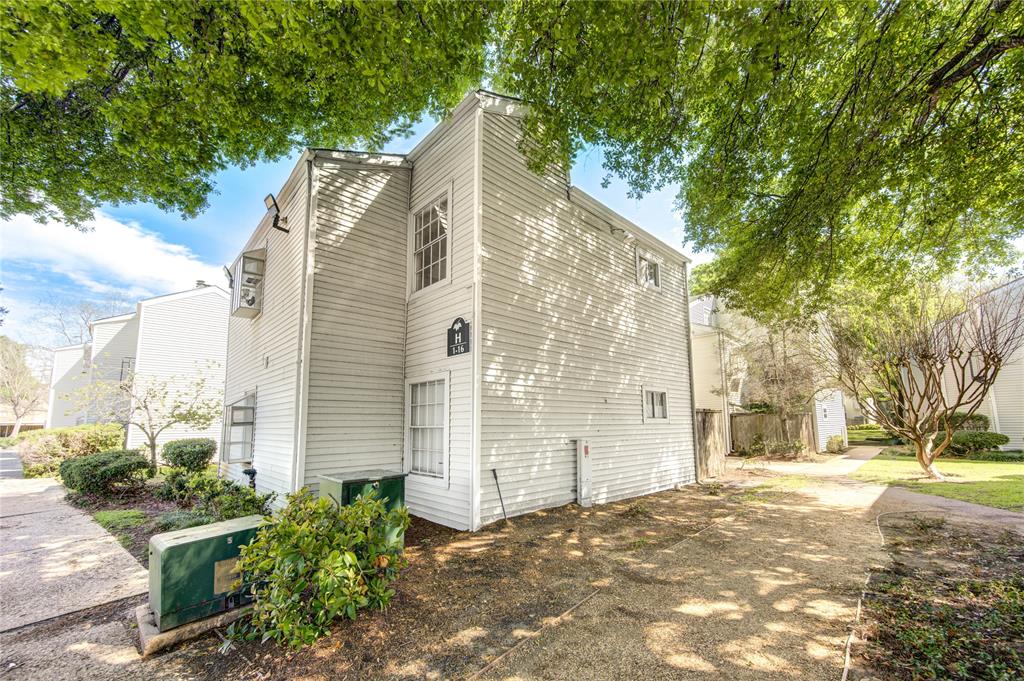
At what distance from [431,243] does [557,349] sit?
10.3 ft

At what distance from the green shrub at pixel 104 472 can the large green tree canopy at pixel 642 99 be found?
229 inches

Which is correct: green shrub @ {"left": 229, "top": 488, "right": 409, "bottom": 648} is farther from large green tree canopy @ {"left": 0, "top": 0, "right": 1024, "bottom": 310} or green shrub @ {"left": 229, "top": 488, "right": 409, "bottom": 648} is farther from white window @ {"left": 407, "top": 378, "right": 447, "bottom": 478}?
large green tree canopy @ {"left": 0, "top": 0, "right": 1024, "bottom": 310}

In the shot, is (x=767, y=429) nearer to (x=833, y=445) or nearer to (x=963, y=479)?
(x=833, y=445)

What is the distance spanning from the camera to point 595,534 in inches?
257

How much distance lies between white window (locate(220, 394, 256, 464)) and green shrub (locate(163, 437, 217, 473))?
4.06 meters

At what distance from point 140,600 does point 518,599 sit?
13.7ft

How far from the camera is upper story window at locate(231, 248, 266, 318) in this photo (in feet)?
30.8

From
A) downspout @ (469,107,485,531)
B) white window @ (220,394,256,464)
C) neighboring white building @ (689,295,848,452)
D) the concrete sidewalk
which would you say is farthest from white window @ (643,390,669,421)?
the concrete sidewalk

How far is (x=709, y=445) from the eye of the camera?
1263 cm

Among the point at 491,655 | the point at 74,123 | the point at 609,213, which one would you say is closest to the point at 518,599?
the point at 491,655

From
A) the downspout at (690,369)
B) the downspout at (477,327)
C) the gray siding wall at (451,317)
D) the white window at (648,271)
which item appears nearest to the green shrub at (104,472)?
the gray siding wall at (451,317)

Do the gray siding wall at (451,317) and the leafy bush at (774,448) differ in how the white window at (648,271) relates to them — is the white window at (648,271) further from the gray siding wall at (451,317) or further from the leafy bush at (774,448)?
the leafy bush at (774,448)

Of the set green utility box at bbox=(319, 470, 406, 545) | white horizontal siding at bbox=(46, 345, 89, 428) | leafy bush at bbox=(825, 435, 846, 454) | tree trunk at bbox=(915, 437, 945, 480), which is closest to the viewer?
green utility box at bbox=(319, 470, 406, 545)

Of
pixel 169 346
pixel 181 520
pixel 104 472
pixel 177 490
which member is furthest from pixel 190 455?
Answer: pixel 169 346
